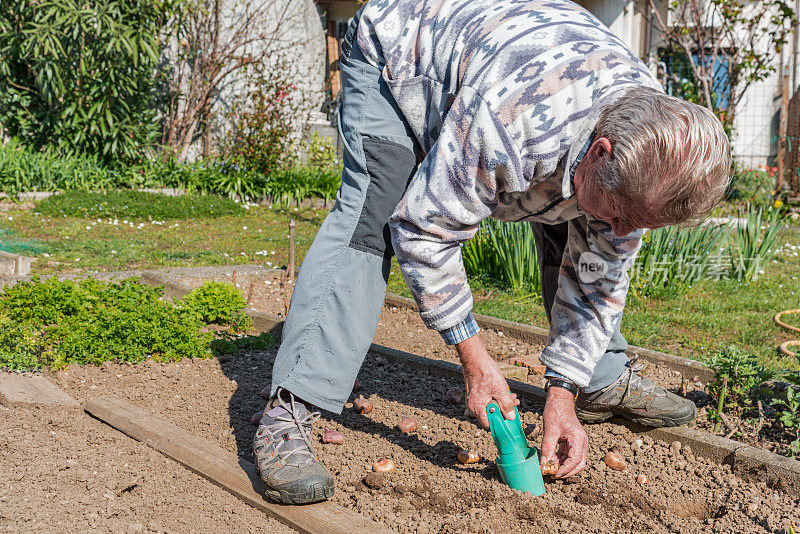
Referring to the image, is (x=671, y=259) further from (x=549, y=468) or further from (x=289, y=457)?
(x=289, y=457)

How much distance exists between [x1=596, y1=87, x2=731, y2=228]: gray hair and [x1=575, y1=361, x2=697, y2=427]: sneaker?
0.97 meters

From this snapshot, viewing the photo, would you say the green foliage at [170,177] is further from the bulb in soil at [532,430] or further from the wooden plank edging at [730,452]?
the bulb in soil at [532,430]

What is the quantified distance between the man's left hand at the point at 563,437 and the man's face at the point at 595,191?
1.96 feet

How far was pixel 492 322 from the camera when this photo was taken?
3523 millimetres

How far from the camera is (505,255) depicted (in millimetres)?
4191

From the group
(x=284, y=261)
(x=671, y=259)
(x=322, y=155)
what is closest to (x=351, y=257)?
(x=671, y=259)

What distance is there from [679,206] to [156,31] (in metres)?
8.35

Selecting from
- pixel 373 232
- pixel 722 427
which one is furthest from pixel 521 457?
pixel 722 427

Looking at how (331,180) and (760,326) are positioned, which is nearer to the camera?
(760,326)

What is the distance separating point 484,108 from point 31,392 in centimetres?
182

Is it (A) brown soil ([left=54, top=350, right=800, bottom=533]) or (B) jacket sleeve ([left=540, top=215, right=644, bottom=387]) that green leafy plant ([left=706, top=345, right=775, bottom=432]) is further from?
(B) jacket sleeve ([left=540, top=215, right=644, bottom=387])

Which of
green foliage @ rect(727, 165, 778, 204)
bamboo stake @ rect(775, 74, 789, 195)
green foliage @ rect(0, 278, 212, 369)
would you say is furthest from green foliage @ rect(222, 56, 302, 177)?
bamboo stake @ rect(775, 74, 789, 195)

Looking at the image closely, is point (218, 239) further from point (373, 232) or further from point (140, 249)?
point (373, 232)

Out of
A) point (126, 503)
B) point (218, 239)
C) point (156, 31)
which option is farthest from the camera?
point (156, 31)
